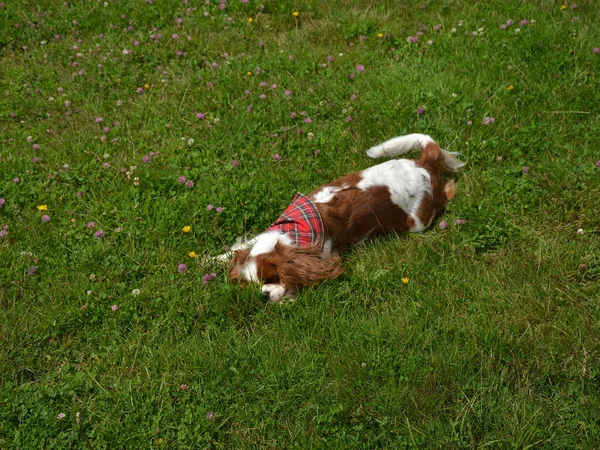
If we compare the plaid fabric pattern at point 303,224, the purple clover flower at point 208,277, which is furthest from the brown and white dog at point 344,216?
the purple clover flower at point 208,277

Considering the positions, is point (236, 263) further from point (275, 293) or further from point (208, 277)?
point (275, 293)

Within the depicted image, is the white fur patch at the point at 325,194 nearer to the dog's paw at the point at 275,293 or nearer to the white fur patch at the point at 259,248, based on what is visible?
the white fur patch at the point at 259,248

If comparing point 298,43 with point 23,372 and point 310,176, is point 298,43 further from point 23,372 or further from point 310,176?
point 23,372

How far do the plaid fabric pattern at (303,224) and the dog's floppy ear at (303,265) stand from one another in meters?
0.07

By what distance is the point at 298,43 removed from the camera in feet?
19.8

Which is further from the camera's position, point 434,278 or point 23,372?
point 434,278

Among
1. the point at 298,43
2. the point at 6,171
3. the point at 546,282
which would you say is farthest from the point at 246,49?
the point at 546,282

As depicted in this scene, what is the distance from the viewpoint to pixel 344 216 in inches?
161

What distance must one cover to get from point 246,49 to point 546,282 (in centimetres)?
397

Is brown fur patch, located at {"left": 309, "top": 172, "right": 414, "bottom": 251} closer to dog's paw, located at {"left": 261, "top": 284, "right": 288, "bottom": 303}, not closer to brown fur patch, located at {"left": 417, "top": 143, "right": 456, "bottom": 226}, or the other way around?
brown fur patch, located at {"left": 417, "top": 143, "right": 456, "bottom": 226}

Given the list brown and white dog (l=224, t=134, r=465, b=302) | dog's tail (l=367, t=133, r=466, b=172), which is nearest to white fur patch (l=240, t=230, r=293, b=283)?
brown and white dog (l=224, t=134, r=465, b=302)

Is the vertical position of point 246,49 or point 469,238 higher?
point 246,49

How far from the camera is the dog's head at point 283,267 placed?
12.2ft

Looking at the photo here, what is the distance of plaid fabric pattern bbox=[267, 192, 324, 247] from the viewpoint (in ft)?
12.8
